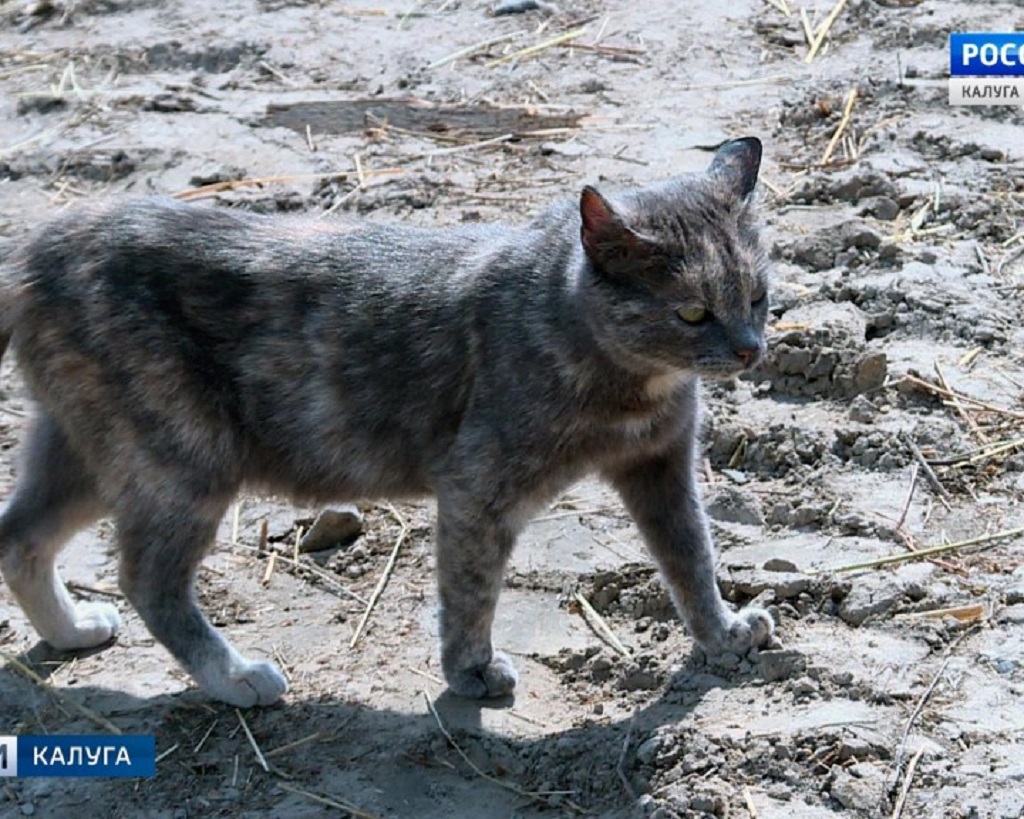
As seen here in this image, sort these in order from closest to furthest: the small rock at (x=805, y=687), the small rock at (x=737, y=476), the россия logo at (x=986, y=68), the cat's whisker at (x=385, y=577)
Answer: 1. the small rock at (x=805, y=687)
2. the cat's whisker at (x=385, y=577)
3. the small rock at (x=737, y=476)
4. the россия logo at (x=986, y=68)

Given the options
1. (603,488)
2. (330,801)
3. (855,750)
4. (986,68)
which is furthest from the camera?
(986,68)

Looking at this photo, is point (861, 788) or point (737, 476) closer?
point (861, 788)

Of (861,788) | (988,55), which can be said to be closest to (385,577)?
(861,788)

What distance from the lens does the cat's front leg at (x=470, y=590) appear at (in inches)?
195

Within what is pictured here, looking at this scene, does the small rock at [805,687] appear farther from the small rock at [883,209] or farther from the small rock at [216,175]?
the small rock at [216,175]

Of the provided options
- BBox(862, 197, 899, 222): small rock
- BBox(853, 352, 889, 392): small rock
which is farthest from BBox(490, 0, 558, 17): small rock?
BBox(853, 352, 889, 392): small rock

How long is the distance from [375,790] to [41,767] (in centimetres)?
96

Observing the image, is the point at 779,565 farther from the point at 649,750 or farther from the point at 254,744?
the point at 254,744

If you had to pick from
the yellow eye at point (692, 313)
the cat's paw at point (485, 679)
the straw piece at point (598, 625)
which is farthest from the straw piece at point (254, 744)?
the yellow eye at point (692, 313)

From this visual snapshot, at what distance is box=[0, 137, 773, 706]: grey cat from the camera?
193 inches

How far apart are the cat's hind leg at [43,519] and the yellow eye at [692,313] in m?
1.85

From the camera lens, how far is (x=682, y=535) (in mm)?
5164

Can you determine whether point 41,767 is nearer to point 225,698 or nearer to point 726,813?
point 225,698

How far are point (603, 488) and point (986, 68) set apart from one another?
3192 millimetres
